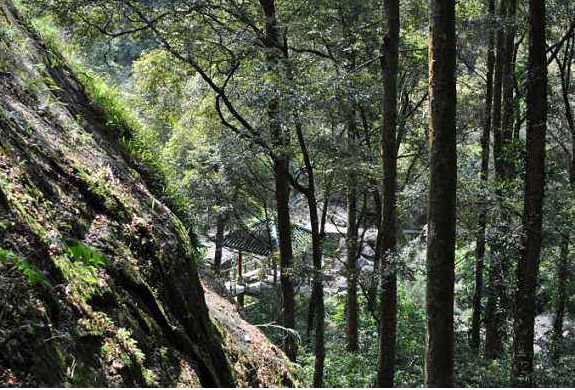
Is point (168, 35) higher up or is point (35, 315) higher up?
point (168, 35)

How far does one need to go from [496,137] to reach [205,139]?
8.96 m

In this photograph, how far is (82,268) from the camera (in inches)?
125

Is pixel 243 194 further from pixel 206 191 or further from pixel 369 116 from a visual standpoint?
pixel 369 116

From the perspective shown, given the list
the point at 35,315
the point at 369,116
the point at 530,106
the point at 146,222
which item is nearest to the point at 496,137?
the point at 369,116

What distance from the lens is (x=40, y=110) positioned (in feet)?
15.6

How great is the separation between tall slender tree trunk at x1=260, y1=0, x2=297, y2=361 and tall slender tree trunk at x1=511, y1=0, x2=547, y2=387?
156 inches

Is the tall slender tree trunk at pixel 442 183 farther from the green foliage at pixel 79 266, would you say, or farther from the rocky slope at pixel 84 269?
the green foliage at pixel 79 266

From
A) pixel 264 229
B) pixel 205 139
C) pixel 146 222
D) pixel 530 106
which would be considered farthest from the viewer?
pixel 264 229

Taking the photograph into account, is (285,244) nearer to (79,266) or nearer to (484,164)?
(484,164)

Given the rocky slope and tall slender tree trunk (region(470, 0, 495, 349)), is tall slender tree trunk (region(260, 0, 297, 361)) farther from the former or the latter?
tall slender tree trunk (region(470, 0, 495, 349))

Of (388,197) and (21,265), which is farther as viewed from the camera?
(388,197)

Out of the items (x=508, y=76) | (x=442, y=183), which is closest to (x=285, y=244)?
(x=442, y=183)

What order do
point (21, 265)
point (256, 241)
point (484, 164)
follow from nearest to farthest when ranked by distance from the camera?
point (21, 265)
point (484, 164)
point (256, 241)

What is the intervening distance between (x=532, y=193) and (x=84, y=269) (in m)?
7.89
